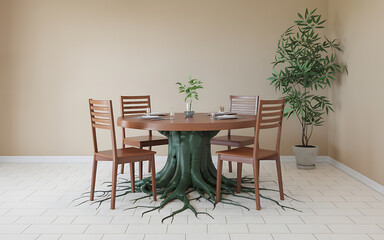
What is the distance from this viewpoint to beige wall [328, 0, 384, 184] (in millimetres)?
3670

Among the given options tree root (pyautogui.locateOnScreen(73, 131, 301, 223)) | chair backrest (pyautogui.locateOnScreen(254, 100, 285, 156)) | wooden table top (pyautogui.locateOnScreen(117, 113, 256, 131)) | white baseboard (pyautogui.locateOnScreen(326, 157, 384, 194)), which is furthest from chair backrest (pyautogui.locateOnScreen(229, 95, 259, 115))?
white baseboard (pyautogui.locateOnScreen(326, 157, 384, 194))

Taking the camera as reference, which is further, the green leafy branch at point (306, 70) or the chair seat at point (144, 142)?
the green leafy branch at point (306, 70)

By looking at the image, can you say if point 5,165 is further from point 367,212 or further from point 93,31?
point 367,212

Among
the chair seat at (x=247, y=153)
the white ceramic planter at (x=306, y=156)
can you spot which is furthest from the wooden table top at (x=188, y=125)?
the white ceramic planter at (x=306, y=156)

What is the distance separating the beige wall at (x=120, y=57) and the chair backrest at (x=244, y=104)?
0.69m

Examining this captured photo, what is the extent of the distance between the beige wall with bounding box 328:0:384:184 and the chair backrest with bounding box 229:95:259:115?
121cm

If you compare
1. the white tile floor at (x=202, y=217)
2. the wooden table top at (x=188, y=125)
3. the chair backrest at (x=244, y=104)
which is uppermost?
the chair backrest at (x=244, y=104)

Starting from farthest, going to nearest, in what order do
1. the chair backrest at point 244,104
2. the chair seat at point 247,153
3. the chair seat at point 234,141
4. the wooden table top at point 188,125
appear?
the chair backrest at point 244,104, the chair seat at point 234,141, the chair seat at point 247,153, the wooden table top at point 188,125

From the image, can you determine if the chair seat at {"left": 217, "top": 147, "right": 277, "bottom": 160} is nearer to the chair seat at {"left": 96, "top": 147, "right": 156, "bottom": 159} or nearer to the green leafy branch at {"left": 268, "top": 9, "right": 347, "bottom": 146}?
the chair seat at {"left": 96, "top": 147, "right": 156, "bottom": 159}

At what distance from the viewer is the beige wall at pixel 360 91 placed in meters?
3.67

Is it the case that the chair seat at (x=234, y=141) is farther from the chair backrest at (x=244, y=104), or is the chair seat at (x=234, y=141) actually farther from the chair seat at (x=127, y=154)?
the chair seat at (x=127, y=154)

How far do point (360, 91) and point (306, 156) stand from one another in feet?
3.43

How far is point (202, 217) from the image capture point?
9.45ft

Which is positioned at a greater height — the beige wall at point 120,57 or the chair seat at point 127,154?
the beige wall at point 120,57
